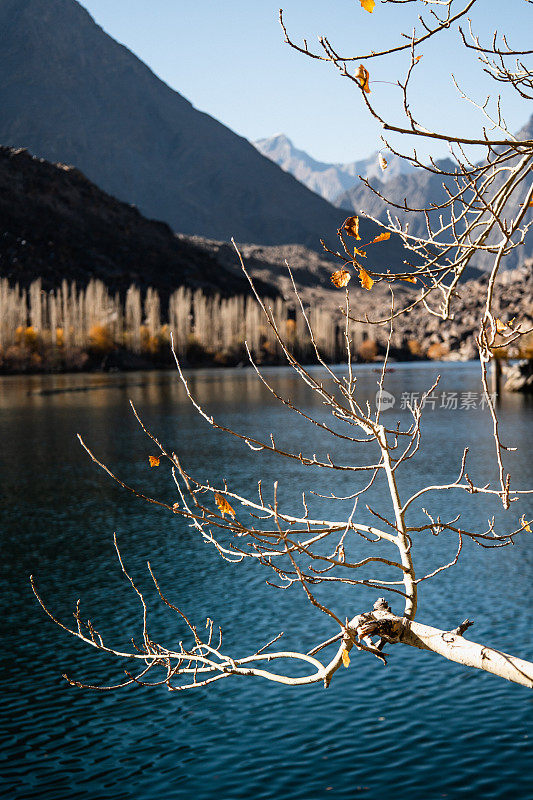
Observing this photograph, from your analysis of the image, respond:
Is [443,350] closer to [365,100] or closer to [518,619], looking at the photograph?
[518,619]

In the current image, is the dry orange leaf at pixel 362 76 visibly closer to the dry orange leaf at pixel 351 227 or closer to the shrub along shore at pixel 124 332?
the dry orange leaf at pixel 351 227

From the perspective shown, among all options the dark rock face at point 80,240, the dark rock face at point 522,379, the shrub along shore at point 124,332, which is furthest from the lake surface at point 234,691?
the dark rock face at point 80,240

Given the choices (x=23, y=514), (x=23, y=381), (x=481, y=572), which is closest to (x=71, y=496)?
(x=23, y=514)

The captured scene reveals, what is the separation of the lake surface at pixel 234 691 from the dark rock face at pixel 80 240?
285ft

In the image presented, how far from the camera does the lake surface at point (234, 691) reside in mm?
6961

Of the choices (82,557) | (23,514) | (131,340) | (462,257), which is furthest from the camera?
(131,340)

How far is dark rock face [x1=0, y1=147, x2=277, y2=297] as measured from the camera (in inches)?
4062

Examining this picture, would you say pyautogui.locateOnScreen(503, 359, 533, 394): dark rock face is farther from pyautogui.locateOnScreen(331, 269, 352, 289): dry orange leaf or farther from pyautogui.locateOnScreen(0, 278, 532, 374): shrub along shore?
pyautogui.locateOnScreen(331, 269, 352, 289): dry orange leaf

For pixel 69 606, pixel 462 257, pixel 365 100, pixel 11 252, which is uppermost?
pixel 11 252

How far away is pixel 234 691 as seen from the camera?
869cm

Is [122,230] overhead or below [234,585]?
overhead

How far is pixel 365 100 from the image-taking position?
286 centimetres

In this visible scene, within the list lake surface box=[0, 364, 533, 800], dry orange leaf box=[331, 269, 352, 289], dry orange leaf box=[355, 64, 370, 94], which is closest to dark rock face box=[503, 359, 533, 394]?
lake surface box=[0, 364, 533, 800]

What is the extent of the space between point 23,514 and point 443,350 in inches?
4429
